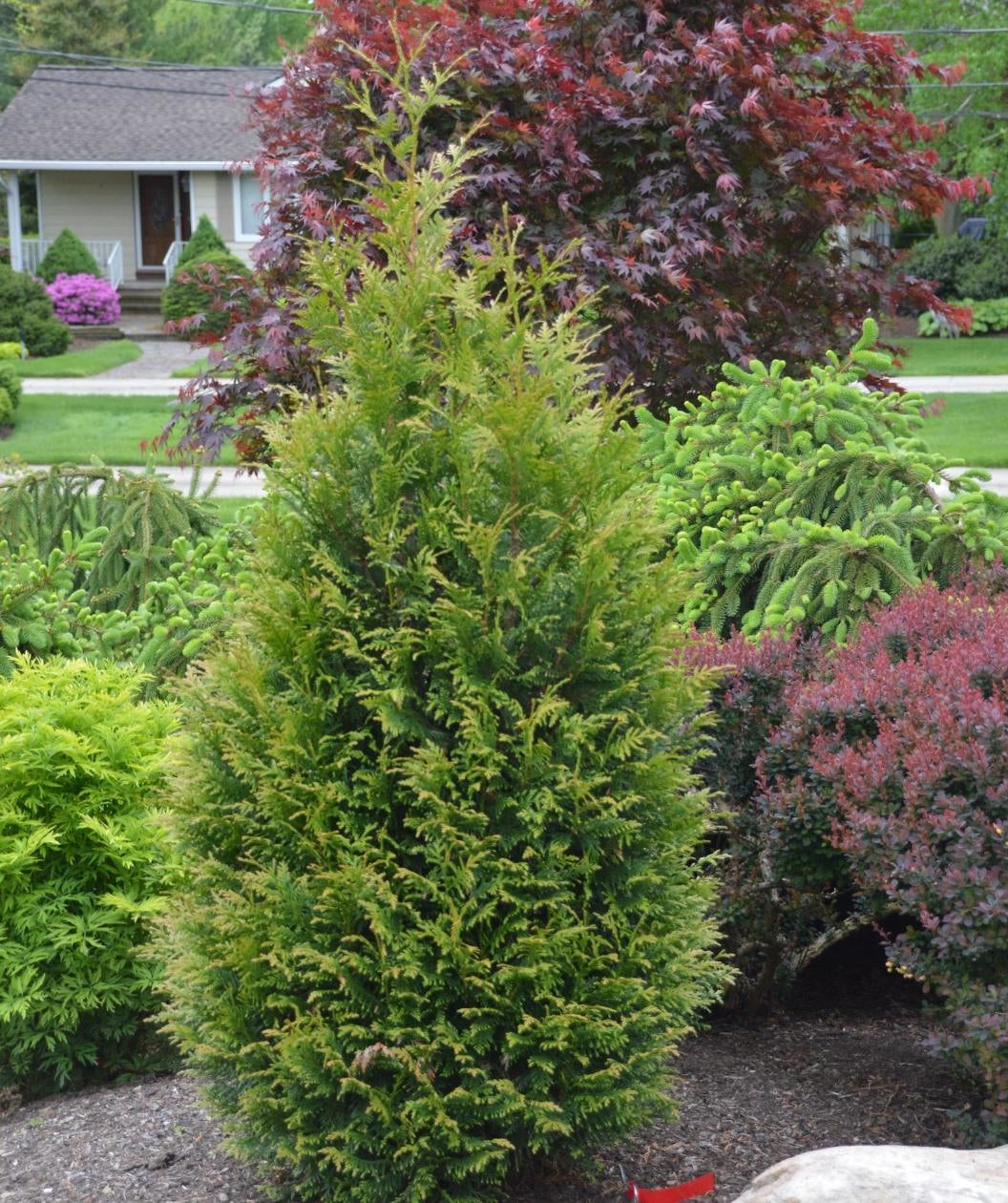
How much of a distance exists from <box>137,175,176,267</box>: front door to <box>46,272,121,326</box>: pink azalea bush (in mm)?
5530

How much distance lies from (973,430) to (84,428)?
39.8 feet

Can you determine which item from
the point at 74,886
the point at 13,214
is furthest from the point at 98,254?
the point at 74,886

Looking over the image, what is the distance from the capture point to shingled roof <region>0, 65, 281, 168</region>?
120ft

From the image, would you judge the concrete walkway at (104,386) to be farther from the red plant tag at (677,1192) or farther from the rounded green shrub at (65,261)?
the red plant tag at (677,1192)

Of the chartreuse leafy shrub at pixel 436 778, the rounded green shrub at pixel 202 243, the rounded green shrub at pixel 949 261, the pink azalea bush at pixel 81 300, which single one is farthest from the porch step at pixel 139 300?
the chartreuse leafy shrub at pixel 436 778

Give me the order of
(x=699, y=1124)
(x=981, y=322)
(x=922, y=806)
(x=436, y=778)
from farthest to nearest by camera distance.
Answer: (x=981, y=322) → (x=699, y=1124) → (x=922, y=806) → (x=436, y=778)

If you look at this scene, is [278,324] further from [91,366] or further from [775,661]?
[91,366]

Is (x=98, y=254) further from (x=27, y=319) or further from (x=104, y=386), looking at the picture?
(x=104, y=386)

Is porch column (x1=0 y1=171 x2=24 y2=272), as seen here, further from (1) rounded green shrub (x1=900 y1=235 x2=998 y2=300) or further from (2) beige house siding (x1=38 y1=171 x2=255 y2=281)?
(1) rounded green shrub (x1=900 y1=235 x2=998 y2=300)

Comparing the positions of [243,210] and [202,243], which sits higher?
[243,210]

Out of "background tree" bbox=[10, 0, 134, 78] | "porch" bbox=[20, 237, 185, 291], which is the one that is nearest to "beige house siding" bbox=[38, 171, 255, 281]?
"porch" bbox=[20, 237, 185, 291]

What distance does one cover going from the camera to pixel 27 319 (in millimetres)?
29047

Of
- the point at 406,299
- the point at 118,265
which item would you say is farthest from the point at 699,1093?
the point at 118,265

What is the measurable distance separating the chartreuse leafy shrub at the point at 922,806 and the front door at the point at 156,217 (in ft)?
124
